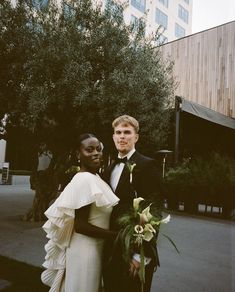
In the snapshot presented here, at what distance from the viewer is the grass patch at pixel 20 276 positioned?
4.50 meters

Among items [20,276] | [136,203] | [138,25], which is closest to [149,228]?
[136,203]

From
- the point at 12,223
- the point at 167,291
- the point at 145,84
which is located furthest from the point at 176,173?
the point at 167,291

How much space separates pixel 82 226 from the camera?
2.48m

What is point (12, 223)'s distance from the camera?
925 centimetres

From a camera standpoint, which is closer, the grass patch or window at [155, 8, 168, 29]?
the grass patch

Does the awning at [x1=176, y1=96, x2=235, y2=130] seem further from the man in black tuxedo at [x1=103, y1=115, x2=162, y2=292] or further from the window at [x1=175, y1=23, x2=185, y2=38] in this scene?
the window at [x1=175, y1=23, x2=185, y2=38]

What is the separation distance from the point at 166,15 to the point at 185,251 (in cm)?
4686

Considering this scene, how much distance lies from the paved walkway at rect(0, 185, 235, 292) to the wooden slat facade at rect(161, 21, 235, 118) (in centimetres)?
908

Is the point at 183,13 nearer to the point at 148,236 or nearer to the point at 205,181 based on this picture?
the point at 205,181

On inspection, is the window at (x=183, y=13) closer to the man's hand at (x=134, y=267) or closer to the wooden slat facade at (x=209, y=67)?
the wooden slat facade at (x=209, y=67)

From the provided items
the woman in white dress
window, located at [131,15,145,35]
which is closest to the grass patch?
the woman in white dress

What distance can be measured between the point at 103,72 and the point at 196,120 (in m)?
6.95

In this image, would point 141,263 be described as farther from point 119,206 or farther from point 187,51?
point 187,51

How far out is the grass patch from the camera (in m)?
4.50
